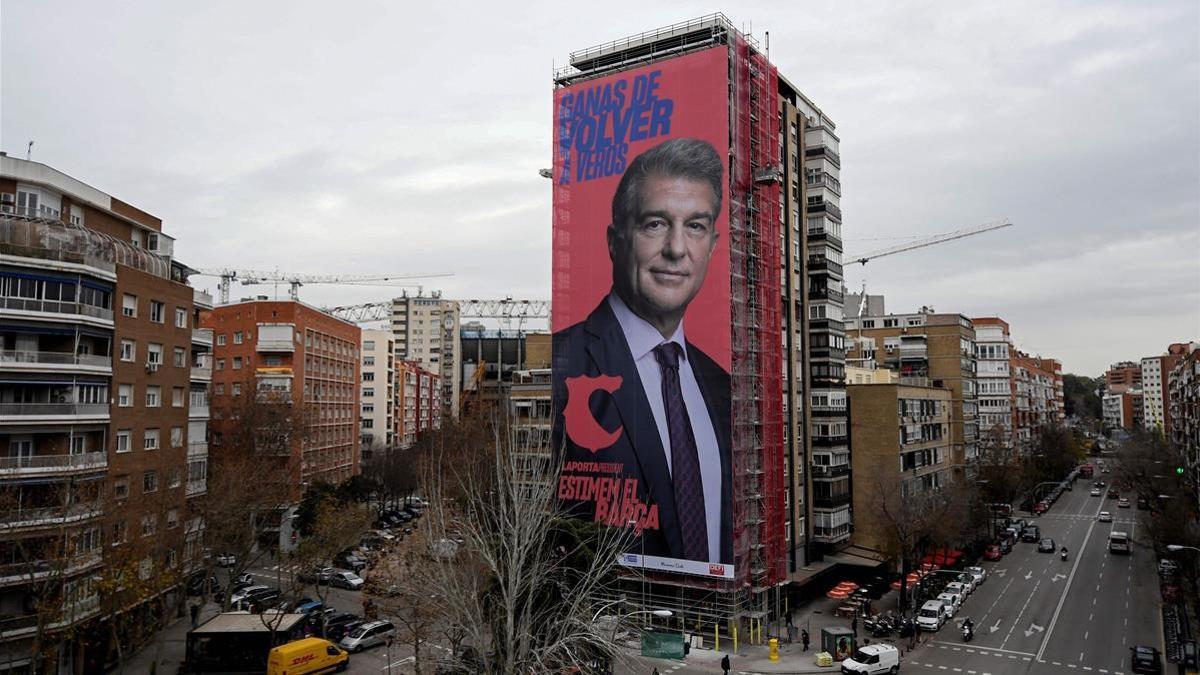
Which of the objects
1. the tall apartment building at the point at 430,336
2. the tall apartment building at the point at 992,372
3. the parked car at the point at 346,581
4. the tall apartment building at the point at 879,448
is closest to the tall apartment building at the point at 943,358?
the tall apartment building at the point at 992,372

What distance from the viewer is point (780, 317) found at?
50.3 meters

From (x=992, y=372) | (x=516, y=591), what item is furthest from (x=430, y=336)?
(x=516, y=591)

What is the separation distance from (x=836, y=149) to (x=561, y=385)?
91.8 feet

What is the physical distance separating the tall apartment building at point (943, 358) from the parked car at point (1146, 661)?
4002 cm

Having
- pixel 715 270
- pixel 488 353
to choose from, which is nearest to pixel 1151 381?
pixel 488 353

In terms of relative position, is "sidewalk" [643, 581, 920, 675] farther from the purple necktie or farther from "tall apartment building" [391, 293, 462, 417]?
"tall apartment building" [391, 293, 462, 417]

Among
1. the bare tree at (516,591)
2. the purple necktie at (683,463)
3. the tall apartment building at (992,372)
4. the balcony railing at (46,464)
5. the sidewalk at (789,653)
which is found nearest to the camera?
the bare tree at (516,591)

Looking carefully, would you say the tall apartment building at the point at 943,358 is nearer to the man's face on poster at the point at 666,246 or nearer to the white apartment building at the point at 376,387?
the man's face on poster at the point at 666,246

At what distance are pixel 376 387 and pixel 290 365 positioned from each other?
108 feet

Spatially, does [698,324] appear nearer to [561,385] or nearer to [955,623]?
[561,385]

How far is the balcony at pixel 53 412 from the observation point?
1321 inches

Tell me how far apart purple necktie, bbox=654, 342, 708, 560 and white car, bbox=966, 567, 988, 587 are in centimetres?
2358

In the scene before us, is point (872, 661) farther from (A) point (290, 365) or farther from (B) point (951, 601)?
(A) point (290, 365)

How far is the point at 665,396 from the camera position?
4747 cm
